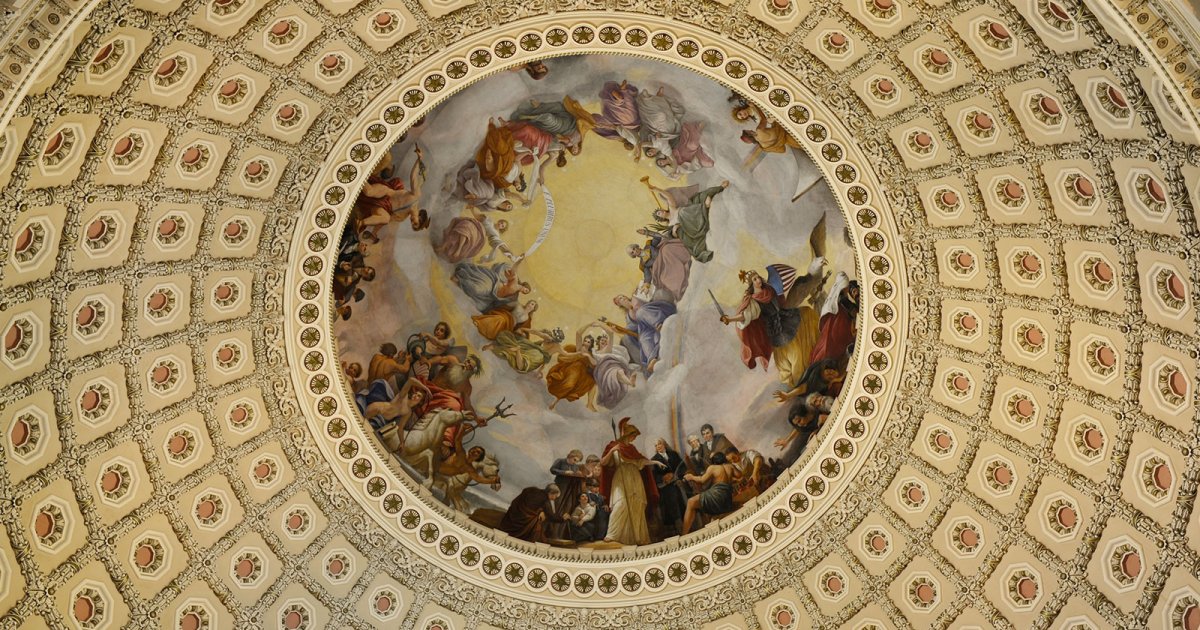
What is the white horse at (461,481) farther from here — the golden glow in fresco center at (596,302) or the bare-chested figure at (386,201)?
the bare-chested figure at (386,201)

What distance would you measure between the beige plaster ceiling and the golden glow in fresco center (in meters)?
1.35

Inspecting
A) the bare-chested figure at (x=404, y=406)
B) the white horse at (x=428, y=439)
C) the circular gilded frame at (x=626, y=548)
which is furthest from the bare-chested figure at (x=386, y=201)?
the white horse at (x=428, y=439)

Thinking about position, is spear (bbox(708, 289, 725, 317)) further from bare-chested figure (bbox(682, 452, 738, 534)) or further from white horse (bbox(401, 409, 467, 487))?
white horse (bbox(401, 409, 467, 487))

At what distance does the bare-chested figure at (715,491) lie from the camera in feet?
90.0

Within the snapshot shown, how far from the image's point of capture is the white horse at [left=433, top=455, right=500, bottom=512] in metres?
27.4

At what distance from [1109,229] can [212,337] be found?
16.2 metres

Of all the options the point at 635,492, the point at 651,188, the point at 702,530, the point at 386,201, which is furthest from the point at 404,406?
the point at 651,188

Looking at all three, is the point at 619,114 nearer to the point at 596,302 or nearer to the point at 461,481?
the point at 596,302

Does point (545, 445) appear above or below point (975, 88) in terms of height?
below

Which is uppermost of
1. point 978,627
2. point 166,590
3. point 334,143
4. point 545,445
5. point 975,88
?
point 975,88

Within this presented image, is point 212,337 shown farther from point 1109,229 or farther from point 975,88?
point 1109,229

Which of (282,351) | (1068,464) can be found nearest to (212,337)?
(282,351)

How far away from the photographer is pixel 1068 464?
22.6m

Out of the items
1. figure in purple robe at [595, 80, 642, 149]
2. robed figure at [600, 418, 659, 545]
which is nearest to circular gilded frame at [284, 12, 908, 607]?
robed figure at [600, 418, 659, 545]
